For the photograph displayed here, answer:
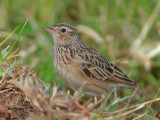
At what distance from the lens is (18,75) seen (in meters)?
4.49

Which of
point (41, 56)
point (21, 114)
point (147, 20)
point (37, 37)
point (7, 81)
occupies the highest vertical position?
point (147, 20)

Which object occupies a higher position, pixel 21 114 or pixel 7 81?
pixel 7 81

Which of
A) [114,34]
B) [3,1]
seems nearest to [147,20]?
[114,34]

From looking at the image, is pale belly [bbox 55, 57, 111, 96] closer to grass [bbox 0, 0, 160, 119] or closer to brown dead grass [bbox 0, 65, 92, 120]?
brown dead grass [bbox 0, 65, 92, 120]

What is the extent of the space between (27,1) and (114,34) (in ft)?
8.32

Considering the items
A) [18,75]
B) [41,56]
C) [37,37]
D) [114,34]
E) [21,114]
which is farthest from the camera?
[114,34]

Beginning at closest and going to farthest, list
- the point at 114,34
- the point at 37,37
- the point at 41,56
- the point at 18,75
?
1. the point at 18,75
2. the point at 41,56
3. the point at 37,37
4. the point at 114,34

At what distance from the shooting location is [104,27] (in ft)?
31.1

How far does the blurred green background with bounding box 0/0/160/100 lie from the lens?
27.9 ft

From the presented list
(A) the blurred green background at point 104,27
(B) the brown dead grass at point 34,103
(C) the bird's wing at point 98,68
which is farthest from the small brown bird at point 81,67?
(A) the blurred green background at point 104,27

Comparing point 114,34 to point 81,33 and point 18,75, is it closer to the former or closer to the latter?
point 81,33

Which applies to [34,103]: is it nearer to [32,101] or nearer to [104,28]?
[32,101]

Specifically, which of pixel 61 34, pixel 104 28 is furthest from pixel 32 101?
pixel 104 28

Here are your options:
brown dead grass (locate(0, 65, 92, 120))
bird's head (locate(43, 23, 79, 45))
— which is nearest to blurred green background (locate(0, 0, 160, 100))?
bird's head (locate(43, 23, 79, 45))
